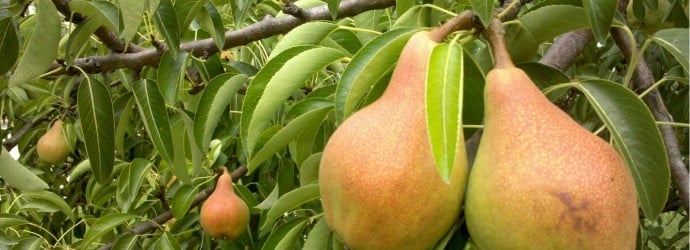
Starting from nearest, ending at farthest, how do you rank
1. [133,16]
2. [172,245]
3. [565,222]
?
[565,222] → [133,16] → [172,245]

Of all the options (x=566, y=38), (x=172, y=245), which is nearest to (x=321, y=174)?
(x=566, y=38)

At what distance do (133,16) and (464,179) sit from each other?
20.2 inches

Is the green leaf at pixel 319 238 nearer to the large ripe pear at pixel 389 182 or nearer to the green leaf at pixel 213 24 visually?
the large ripe pear at pixel 389 182

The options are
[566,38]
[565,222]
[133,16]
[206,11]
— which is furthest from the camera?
[206,11]

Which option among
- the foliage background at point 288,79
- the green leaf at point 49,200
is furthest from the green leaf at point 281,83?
the green leaf at point 49,200

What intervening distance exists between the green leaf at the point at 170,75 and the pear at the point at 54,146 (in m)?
1.71

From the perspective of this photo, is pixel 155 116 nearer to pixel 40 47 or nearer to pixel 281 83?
pixel 40 47

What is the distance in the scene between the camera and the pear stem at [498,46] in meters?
0.84

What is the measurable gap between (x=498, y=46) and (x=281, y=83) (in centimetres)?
30

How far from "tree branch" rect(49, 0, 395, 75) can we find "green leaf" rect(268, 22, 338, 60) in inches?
11.5

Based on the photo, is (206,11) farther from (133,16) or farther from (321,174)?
(321,174)

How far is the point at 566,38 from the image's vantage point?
1.20 metres

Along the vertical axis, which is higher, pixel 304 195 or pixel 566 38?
pixel 566 38

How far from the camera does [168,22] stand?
124 cm
